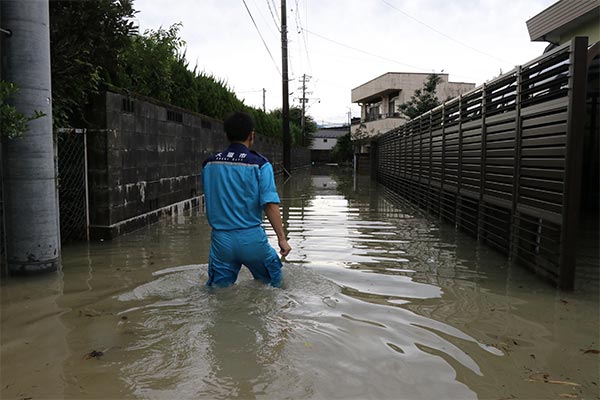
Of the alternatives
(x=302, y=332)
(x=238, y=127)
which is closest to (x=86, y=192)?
(x=238, y=127)

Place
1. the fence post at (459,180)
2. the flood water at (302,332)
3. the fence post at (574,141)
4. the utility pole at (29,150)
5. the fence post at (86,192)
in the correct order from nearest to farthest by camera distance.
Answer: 1. the flood water at (302,332)
2. the fence post at (574,141)
3. the utility pole at (29,150)
4. the fence post at (86,192)
5. the fence post at (459,180)

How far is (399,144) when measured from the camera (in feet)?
59.2

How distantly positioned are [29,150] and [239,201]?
2629mm

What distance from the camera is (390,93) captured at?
142 ft

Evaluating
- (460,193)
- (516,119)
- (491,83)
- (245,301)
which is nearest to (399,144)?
(460,193)

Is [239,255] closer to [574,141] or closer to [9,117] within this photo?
[9,117]

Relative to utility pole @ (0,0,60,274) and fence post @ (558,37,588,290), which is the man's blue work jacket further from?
fence post @ (558,37,588,290)

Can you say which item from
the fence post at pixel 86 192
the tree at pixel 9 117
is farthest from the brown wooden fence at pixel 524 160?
the fence post at pixel 86 192

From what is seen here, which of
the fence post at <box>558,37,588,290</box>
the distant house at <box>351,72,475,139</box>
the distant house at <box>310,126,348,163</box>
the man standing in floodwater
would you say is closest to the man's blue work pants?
the man standing in floodwater

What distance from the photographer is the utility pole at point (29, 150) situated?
5.15 meters

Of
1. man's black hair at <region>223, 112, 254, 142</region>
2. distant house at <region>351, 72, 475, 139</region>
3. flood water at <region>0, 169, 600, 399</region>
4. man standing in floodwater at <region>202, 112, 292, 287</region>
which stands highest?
distant house at <region>351, 72, 475, 139</region>

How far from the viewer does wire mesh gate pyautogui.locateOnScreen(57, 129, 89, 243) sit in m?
7.25

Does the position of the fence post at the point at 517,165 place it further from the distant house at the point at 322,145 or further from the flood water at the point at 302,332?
the distant house at the point at 322,145

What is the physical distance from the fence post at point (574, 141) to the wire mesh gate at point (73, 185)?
617 cm
